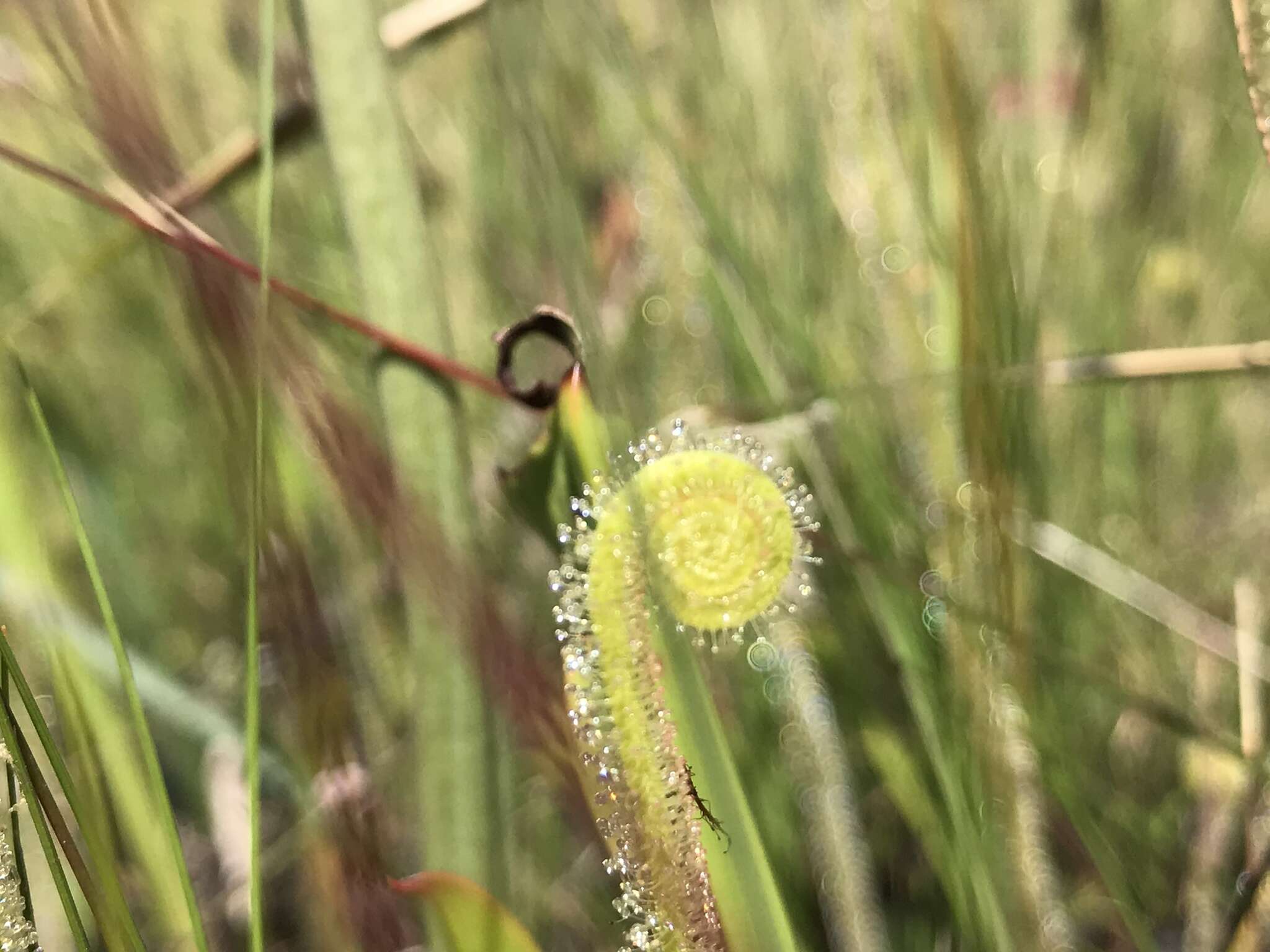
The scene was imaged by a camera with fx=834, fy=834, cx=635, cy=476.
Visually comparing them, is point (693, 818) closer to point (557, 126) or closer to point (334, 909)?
point (334, 909)

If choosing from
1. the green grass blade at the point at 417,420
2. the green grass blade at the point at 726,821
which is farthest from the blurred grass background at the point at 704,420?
the green grass blade at the point at 726,821

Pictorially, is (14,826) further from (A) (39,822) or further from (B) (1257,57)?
(B) (1257,57)

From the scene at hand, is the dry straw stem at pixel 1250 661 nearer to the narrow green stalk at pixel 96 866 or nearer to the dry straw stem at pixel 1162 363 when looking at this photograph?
the dry straw stem at pixel 1162 363

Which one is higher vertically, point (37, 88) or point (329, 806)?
point (37, 88)

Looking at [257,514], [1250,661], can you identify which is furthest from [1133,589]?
[257,514]

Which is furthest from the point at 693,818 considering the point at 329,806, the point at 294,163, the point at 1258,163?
the point at 1258,163
